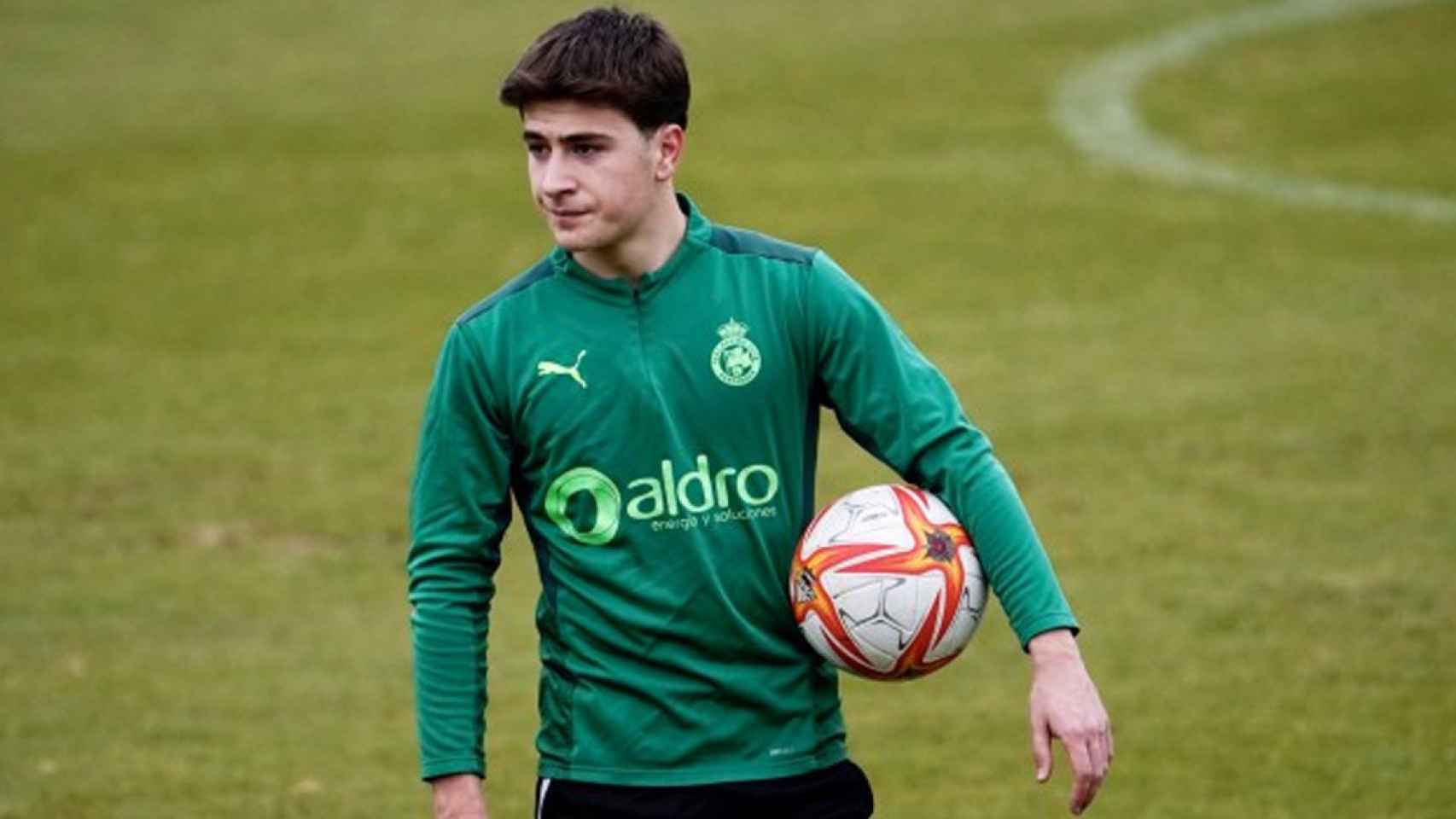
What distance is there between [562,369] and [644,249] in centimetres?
29

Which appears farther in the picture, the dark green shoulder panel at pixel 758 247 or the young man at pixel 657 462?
the dark green shoulder panel at pixel 758 247

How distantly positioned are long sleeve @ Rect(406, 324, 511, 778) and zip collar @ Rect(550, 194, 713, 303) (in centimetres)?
26

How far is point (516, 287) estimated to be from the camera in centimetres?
582

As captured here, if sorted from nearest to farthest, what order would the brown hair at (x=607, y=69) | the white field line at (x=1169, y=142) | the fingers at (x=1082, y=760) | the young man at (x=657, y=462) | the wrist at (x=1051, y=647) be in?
1. the fingers at (x=1082, y=760)
2. the wrist at (x=1051, y=647)
3. the brown hair at (x=607, y=69)
4. the young man at (x=657, y=462)
5. the white field line at (x=1169, y=142)

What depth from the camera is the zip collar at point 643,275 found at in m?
5.77

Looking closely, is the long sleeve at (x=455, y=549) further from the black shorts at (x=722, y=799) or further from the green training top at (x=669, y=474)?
the black shorts at (x=722, y=799)

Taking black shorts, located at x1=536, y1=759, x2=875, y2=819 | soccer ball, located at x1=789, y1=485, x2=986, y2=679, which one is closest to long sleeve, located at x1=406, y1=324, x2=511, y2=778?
black shorts, located at x1=536, y1=759, x2=875, y2=819

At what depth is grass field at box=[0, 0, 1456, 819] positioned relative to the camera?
1095 cm

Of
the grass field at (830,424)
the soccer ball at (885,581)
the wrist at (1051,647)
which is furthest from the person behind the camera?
the grass field at (830,424)

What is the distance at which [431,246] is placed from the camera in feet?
81.6

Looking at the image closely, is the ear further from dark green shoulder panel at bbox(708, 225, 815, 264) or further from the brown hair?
dark green shoulder panel at bbox(708, 225, 815, 264)

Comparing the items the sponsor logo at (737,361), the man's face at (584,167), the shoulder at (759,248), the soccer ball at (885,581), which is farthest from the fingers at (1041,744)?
the man's face at (584,167)

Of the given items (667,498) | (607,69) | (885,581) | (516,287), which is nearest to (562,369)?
(516,287)

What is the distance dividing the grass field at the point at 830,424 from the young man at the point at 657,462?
164 inches
